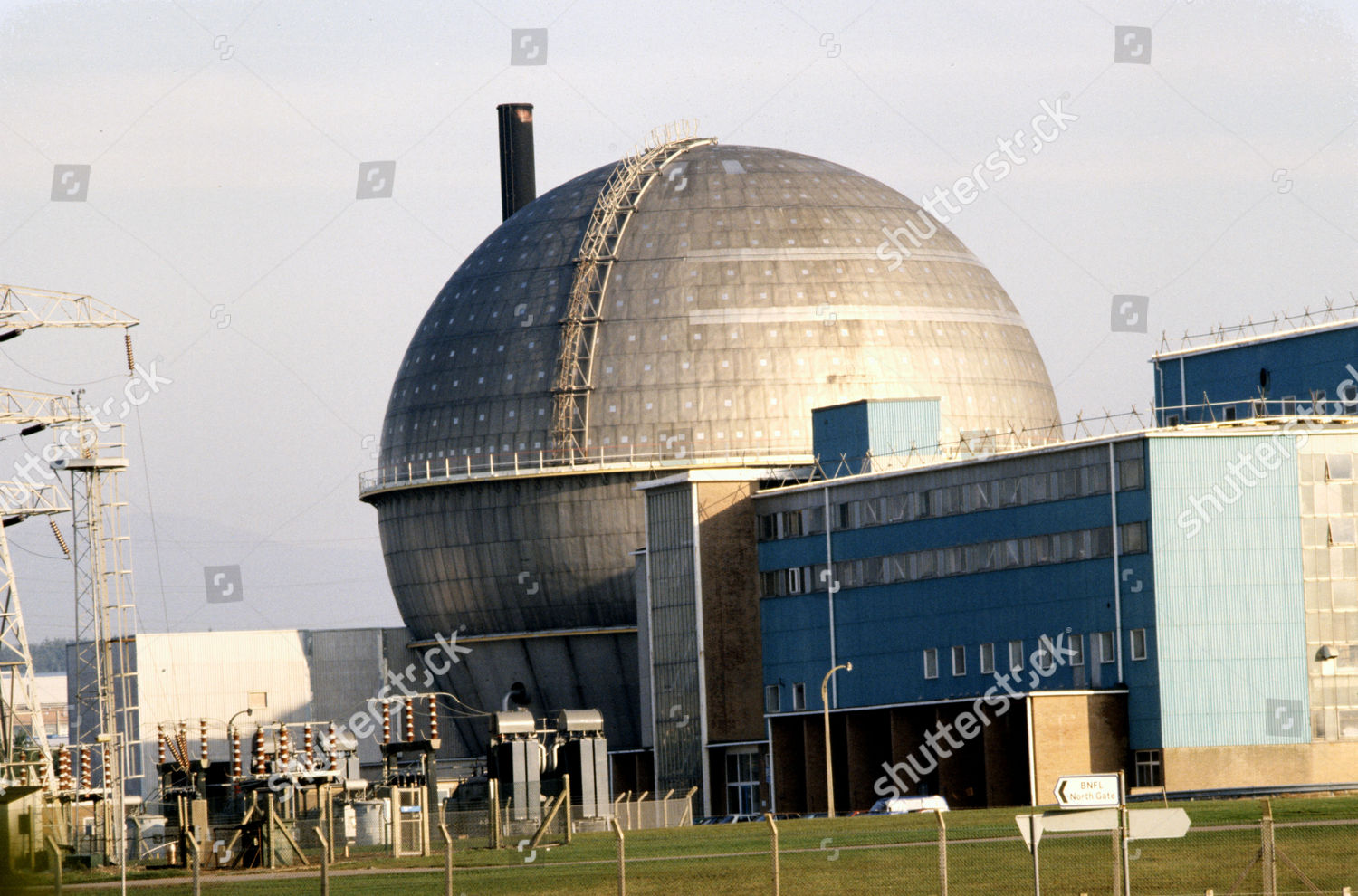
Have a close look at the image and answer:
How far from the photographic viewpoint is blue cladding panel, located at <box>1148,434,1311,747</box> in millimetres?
70750

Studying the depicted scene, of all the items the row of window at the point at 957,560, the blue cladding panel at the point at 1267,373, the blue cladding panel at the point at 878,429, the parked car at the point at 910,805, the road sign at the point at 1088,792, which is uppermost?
the blue cladding panel at the point at 1267,373

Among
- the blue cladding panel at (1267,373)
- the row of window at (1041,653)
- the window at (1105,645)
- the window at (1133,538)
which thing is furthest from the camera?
the blue cladding panel at (1267,373)

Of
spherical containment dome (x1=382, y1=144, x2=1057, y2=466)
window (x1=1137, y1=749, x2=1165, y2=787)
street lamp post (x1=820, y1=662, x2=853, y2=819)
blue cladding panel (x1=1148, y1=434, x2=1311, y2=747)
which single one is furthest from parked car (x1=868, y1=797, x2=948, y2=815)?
spherical containment dome (x1=382, y1=144, x2=1057, y2=466)

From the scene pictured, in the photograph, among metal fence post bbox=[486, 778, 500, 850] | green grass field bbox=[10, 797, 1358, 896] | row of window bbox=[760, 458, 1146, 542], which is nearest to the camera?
green grass field bbox=[10, 797, 1358, 896]

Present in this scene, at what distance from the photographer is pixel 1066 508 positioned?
7556 centimetres

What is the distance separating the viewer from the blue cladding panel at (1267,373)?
285 feet

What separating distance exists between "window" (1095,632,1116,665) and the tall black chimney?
65.1 m

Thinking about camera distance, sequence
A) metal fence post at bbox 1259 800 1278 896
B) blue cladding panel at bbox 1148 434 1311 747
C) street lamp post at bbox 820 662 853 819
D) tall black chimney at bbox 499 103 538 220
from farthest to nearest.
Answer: tall black chimney at bbox 499 103 538 220 < street lamp post at bbox 820 662 853 819 < blue cladding panel at bbox 1148 434 1311 747 < metal fence post at bbox 1259 800 1278 896

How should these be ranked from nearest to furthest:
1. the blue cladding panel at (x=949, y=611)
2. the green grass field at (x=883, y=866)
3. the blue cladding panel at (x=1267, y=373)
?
the green grass field at (x=883, y=866)
the blue cladding panel at (x=949, y=611)
the blue cladding panel at (x=1267, y=373)

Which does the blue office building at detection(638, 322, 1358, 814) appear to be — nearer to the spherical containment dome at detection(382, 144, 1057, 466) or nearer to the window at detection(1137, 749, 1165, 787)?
the window at detection(1137, 749, 1165, 787)

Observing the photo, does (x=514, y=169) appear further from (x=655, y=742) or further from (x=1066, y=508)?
(x=1066, y=508)

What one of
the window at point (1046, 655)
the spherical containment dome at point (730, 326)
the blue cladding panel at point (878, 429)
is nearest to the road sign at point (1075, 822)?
the window at point (1046, 655)

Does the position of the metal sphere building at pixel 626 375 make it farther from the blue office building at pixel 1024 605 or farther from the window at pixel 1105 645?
the window at pixel 1105 645

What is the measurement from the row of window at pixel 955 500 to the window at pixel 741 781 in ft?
33.0
